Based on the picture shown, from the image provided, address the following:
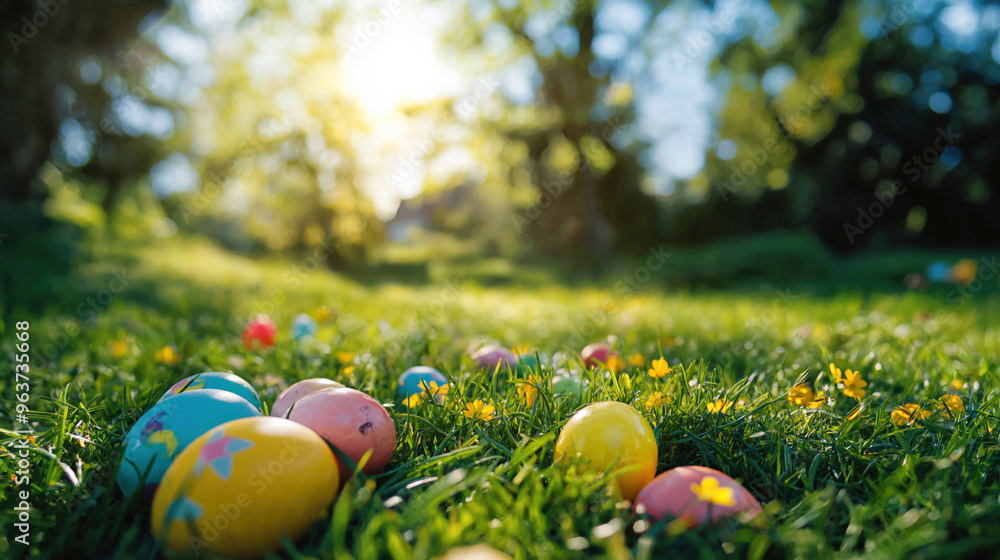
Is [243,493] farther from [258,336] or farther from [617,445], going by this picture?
[258,336]

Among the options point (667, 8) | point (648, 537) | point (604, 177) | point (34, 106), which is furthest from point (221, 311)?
point (604, 177)

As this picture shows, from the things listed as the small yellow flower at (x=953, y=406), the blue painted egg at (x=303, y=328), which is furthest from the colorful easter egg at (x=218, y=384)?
the small yellow flower at (x=953, y=406)

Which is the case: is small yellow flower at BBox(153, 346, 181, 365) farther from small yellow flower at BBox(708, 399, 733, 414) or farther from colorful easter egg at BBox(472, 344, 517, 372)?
small yellow flower at BBox(708, 399, 733, 414)

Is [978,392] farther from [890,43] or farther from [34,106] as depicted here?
[890,43]

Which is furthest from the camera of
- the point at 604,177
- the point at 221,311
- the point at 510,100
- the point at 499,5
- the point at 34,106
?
the point at 604,177

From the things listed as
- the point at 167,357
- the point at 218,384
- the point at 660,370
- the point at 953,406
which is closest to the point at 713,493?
the point at 660,370

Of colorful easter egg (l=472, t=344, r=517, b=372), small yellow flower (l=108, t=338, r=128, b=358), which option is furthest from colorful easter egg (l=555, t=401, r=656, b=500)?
small yellow flower (l=108, t=338, r=128, b=358)

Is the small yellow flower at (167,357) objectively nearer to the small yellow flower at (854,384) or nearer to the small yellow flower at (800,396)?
the small yellow flower at (800,396)
